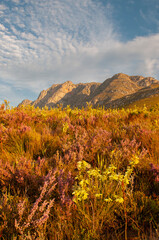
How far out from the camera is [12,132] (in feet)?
11.2

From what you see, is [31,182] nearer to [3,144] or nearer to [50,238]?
[50,238]

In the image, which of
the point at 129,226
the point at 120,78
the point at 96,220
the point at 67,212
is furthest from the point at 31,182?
the point at 120,78

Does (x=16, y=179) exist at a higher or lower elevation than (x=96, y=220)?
higher

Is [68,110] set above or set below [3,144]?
above

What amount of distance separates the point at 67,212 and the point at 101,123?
3387mm

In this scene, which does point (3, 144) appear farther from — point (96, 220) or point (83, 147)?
point (96, 220)

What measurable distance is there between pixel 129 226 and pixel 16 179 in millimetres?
1553

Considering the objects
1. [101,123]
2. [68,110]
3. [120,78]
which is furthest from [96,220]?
[120,78]

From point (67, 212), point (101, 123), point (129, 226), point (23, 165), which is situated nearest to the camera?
point (67, 212)

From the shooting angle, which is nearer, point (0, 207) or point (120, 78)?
point (0, 207)

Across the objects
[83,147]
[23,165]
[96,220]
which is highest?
[83,147]

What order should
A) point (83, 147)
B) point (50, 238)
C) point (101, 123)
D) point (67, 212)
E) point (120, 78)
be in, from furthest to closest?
point (120, 78) < point (101, 123) < point (83, 147) < point (67, 212) < point (50, 238)

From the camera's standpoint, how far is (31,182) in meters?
1.96

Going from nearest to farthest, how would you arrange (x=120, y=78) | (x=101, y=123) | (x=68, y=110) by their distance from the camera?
(x=101, y=123), (x=68, y=110), (x=120, y=78)
